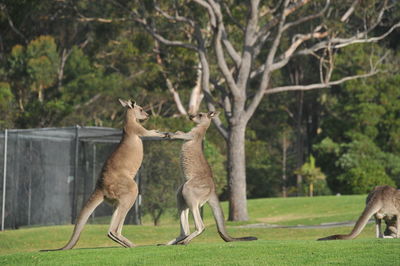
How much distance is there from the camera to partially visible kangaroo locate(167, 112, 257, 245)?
43.2 feet

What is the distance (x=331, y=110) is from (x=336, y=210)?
22.3 meters

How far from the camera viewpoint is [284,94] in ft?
193

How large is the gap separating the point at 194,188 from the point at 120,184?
47.0 inches

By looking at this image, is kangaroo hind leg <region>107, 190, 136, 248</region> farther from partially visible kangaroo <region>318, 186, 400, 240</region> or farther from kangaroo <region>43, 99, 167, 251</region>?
partially visible kangaroo <region>318, 186, 400, 240</region>

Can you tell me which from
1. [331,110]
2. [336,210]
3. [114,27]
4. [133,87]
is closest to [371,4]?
[336,210]

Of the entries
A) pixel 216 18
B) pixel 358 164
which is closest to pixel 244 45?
pixel 216 18

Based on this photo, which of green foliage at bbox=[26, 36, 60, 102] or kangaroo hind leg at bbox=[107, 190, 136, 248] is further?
green foliage at bbox=[26, 36, 60, 102]

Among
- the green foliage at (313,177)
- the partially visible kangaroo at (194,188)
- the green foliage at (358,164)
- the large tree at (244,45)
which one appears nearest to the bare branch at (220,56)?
the large tree at (244,45)

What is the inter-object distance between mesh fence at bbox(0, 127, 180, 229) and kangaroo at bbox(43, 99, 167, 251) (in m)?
10.9

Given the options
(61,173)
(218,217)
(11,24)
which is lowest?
(218,217)

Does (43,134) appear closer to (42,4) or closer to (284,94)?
(42,4)

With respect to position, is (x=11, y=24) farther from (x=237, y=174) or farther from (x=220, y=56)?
(x=237, y=174)

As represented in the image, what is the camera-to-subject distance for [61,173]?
25.7m

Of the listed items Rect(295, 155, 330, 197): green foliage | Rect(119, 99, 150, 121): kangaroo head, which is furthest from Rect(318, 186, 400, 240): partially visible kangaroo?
Rect(295, 155, 330, 197): green foliage
